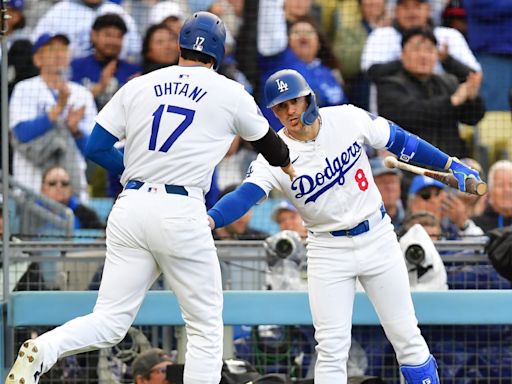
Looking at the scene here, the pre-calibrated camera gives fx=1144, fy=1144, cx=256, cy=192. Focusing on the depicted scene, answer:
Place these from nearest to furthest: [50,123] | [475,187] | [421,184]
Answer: [475,187], [421,184], [50,123]

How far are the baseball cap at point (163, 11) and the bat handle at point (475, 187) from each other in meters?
4.85

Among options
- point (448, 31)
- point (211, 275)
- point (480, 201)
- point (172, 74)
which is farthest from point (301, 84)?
point (448, 31)

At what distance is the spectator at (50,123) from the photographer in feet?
31.5

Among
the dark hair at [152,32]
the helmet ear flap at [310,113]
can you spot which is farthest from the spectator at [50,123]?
the helmet ear flap at [310,113]

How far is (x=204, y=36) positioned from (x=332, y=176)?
1052 millimetres

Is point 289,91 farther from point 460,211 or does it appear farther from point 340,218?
point 460,211

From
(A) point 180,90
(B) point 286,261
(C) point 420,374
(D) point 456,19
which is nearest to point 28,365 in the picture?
(A) point 180,90

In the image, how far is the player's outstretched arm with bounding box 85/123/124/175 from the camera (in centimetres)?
519

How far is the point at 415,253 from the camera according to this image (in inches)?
268

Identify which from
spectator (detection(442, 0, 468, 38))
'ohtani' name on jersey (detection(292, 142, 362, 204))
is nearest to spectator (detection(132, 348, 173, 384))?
'ohtani' name on jersey (detection(292, 142, 362, 204))

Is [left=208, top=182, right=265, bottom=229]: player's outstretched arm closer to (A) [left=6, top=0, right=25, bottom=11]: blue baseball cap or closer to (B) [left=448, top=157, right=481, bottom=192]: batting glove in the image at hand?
(B) [left=448, top=157, right=481, bottom=192]: batting glove

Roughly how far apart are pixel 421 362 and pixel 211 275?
1298mm

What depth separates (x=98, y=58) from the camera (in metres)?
10.0

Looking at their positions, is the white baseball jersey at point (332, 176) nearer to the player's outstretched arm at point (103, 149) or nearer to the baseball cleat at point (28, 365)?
the player's outstretched arm at point (103, 149)
